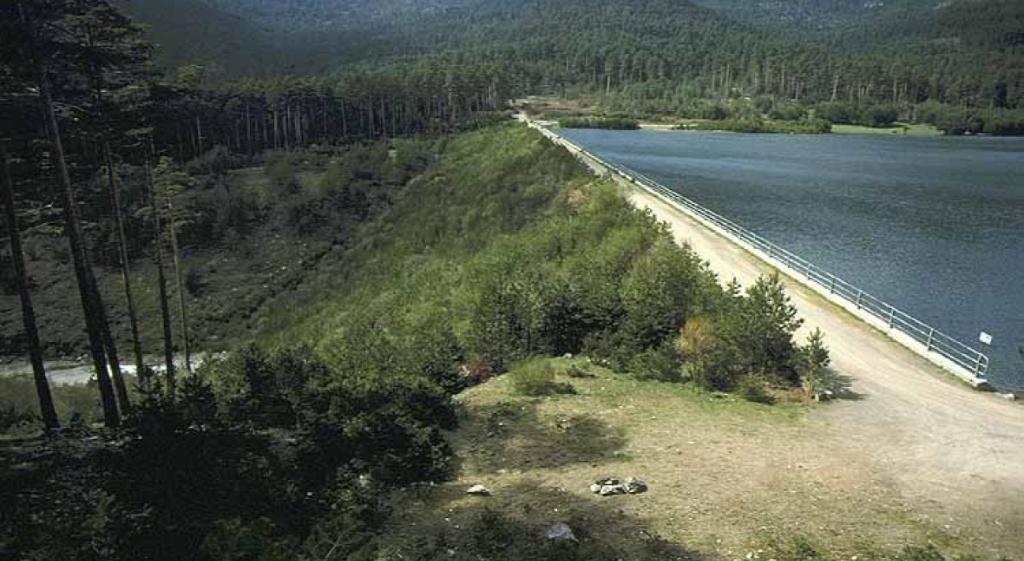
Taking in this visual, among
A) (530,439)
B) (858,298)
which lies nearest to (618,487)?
(530,439)

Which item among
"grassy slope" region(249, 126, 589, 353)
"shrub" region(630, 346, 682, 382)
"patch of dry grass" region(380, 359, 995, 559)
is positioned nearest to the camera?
"patch of dry grass" region(380, 359, 995, 559)

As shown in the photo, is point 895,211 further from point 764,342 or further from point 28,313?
point 28,313

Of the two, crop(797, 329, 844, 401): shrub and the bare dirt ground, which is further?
crop(797, 329, 844, 401): shrub

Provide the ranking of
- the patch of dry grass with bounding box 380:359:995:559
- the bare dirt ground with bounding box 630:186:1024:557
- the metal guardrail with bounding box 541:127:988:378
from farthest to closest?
the metal guardrail with bounding box 541:127:988:378 < the bare dirt ground with bounding box 630:186:1024:557 < the patch of dry grass with bounding box 380:359:995:559

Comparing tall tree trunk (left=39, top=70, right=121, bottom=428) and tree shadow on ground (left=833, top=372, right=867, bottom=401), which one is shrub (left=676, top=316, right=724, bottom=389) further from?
tall tree trunk (left=39, top=70, right=121, bottom=428)

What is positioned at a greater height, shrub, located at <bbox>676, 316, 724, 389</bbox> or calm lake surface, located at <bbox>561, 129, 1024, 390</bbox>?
shrub, located at <bbox>676, 316, 724, 389</bbox>

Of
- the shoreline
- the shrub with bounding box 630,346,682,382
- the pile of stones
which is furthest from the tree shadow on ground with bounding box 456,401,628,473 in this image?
the shoreline
